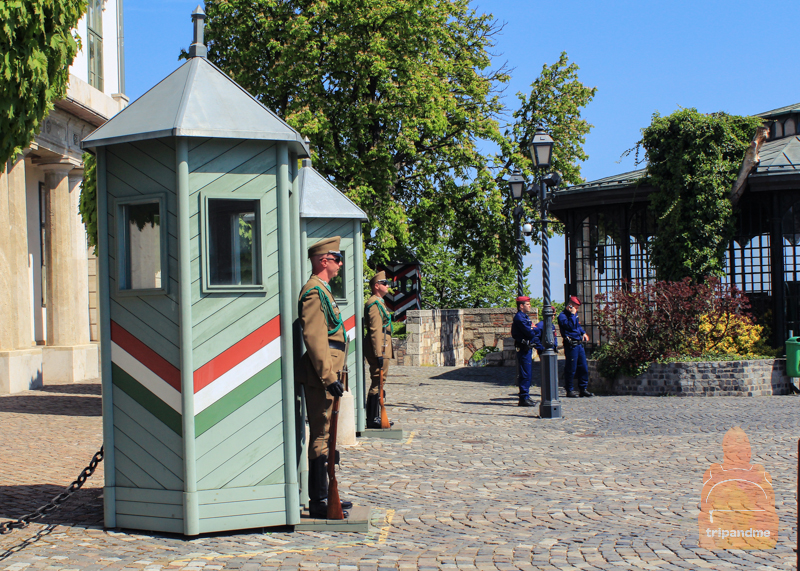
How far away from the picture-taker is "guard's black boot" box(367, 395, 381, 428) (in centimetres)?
1076

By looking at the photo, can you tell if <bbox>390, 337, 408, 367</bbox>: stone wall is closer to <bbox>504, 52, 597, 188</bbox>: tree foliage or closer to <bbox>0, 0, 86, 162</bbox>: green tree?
<bbox>504, 52, 597, 188</bbox>: tree foliage

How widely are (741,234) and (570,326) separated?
4572 mm

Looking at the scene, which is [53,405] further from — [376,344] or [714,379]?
[714,379]

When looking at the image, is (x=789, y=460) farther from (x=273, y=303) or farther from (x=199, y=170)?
(x=199, y=170)

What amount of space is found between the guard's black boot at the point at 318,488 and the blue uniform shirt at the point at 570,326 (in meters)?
10.2

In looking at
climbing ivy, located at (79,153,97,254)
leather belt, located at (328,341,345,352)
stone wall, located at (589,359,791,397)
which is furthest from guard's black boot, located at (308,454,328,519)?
stone wall, located at (589,359,791,397)

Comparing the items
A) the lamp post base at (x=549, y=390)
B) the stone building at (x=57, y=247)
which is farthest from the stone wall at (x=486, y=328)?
the lamp post base at (x=549, y=390)

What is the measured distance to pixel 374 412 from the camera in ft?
35.5

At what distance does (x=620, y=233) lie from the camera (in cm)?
1991

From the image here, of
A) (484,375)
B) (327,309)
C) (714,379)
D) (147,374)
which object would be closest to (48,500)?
(147,374)

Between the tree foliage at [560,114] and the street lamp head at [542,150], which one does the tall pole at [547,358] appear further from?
the tree foliage at [560,114]

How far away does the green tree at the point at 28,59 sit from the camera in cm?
734

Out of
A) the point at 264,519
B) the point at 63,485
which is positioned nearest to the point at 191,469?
the point at 264,519

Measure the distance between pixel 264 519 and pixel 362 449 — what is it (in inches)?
145
